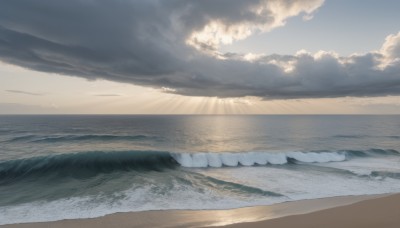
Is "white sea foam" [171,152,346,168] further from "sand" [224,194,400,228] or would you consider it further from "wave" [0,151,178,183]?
"sand" [224,194,400,228]

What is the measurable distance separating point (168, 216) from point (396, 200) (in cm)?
964

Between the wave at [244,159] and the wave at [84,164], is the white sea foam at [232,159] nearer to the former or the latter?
the wave at [244,159]

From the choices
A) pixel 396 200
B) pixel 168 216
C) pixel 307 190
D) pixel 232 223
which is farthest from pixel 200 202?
pixel 396 200

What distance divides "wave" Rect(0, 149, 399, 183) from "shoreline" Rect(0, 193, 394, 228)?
8.74 metres

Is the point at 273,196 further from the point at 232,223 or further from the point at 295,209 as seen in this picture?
A: the point at 232,223

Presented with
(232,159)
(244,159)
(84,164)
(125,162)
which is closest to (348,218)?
(232,159)

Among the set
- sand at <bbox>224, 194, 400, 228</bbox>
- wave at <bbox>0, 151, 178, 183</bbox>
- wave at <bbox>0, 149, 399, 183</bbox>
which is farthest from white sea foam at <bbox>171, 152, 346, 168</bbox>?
sand at <bbox>224, 194, 400, 228</bbox>

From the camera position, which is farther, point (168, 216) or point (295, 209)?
point (295, 209)

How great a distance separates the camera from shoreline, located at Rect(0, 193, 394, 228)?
8648 mm

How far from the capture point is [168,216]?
9.62 metres

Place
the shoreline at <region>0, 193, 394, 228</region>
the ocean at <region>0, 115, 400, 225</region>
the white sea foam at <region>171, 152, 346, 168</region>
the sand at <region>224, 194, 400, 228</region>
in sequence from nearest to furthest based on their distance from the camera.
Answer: the sand at <region>224, 194, 400, 228</region>, the shoreline at <region>0, 193, 394, 228</region>, the ocean at <region>0, 115, 400, 225</region>, the white sea foam at <region>171, 152, 346, 168</region>

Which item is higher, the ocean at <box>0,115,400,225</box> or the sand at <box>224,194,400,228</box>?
the sand at <box>224,194,400,228</box>

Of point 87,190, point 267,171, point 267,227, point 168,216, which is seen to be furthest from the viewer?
point 267,171

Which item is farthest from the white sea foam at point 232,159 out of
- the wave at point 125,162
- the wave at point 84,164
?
the wave at point 84,164
